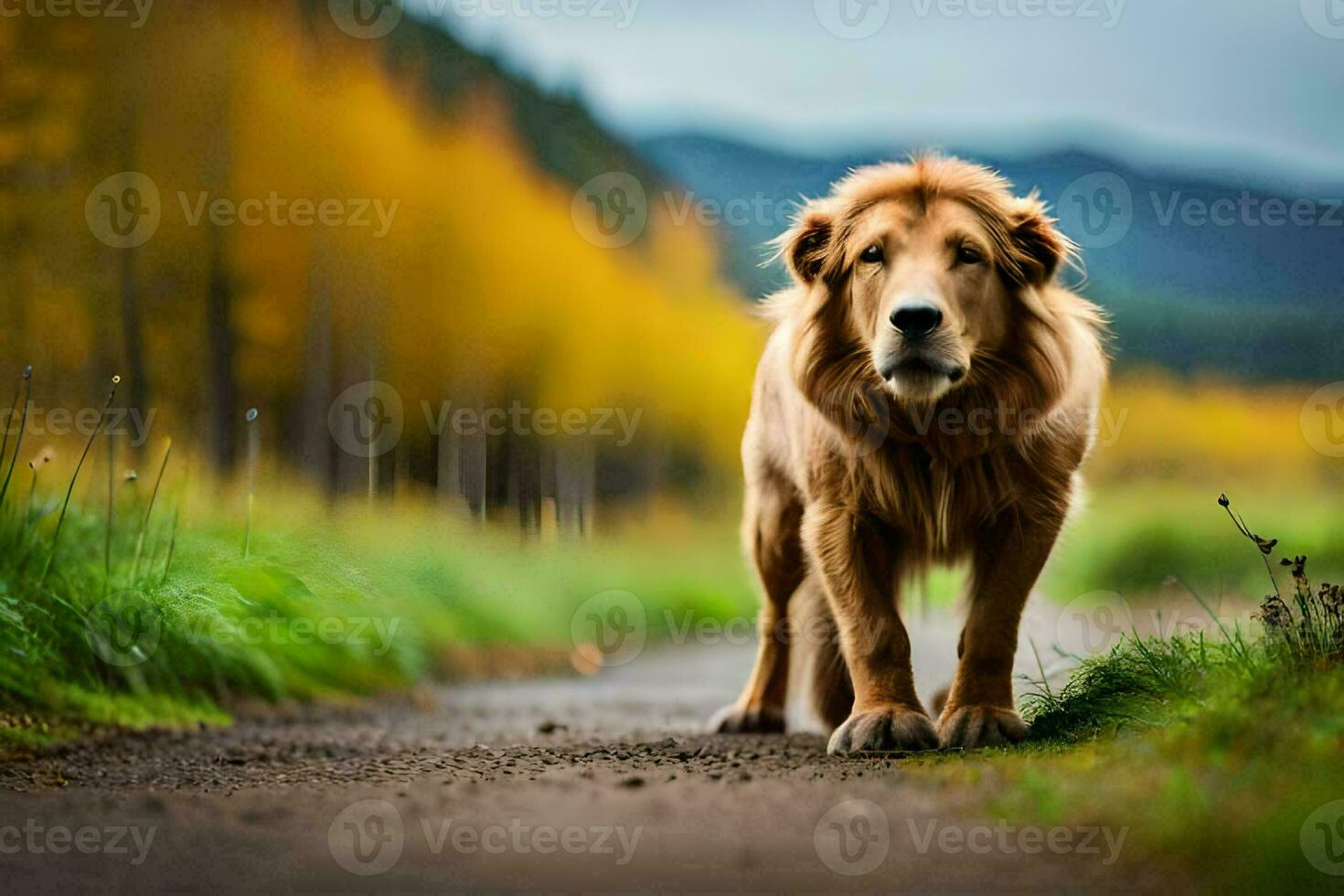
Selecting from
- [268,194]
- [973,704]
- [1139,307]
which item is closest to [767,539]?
[973,704]

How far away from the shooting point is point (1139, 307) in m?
11.9

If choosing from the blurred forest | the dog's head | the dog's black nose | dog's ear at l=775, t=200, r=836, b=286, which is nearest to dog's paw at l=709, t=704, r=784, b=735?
the dog's head

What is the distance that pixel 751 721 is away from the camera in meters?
5.62

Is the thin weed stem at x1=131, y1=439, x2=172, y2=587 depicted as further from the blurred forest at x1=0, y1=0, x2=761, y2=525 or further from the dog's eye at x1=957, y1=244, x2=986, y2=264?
the dog's eye at x1=957, y1=244, x2=986, y2=264

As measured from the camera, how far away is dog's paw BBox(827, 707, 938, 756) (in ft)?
13.4

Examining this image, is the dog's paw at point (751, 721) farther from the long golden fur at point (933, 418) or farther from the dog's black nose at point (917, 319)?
the dog's black nose at point (917, 319)

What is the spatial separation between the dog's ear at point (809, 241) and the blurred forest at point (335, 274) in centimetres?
508

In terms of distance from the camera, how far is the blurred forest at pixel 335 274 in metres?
10.2

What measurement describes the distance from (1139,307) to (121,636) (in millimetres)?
9722

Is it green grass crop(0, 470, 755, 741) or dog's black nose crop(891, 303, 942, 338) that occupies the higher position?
dog's black nose crop(891, 303, 942, 338)

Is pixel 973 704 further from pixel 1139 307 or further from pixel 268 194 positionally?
pixel 268 194

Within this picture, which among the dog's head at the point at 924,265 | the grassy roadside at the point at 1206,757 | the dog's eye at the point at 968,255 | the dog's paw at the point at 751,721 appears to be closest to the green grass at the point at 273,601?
the dog's paw at the point at 751,721

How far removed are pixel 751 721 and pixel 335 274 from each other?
9462mm

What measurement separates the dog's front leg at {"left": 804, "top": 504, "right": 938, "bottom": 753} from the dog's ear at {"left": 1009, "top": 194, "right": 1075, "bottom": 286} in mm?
1094
